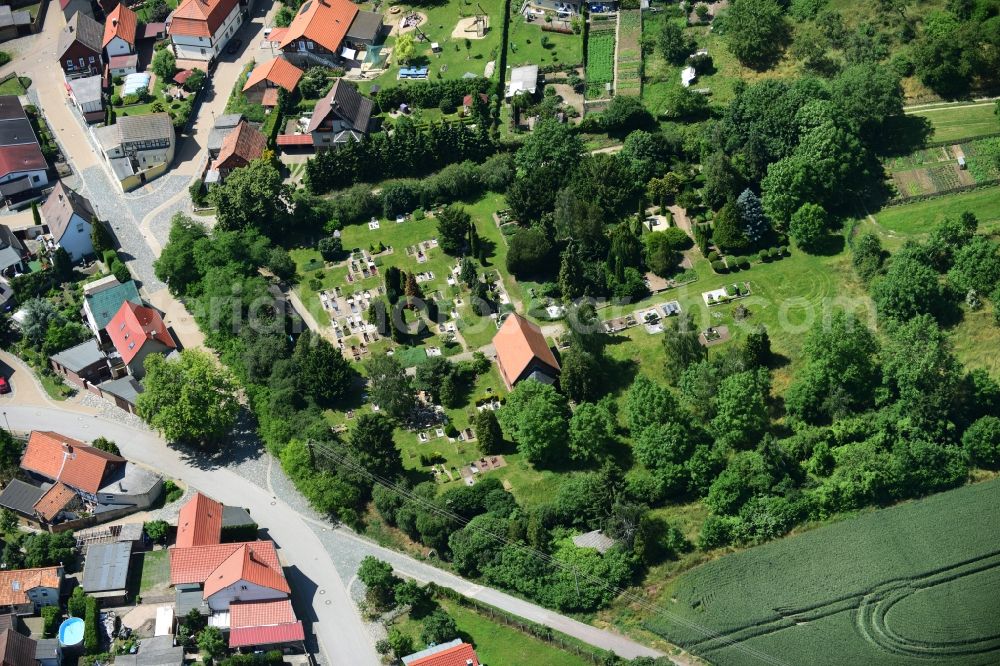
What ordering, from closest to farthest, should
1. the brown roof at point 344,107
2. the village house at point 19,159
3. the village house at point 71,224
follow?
→ the village house at point 71,224 → the village house at point 19,159 → the brown roof at point 344,107

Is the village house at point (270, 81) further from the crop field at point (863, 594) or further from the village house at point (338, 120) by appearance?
the crop field at point (863, 594)

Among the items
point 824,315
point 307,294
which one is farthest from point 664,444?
point 307,294

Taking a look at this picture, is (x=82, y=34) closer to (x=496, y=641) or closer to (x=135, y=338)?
(x=135, y=338)

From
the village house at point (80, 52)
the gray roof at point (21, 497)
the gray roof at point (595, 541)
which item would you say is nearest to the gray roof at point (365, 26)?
the village house at point (80, 52)

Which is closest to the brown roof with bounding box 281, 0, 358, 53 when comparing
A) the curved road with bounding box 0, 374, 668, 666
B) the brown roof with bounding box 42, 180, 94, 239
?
the brown roof with bounding box 42, 180, 94, 239

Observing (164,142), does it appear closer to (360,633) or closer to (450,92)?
(450,92)

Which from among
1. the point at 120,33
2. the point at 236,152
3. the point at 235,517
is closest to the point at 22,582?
the point at 235,517

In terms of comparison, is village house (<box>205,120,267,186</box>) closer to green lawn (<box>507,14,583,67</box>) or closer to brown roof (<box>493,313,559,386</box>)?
green lawn (<box>507,14,583,67</box>)
